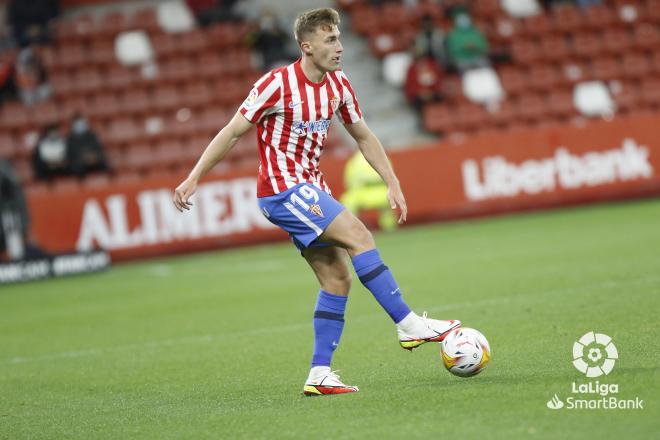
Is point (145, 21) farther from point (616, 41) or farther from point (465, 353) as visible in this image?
point (465, 353)

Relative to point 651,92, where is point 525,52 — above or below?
above

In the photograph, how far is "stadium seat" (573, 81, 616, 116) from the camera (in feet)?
68.4

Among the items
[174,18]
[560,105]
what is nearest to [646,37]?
[560,105]

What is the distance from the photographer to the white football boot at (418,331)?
623cm

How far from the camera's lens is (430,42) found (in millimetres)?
20562

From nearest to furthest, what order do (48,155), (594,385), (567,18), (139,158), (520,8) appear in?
(594,385) < (48,155) < (139,158) < (567,18) < (520,8)

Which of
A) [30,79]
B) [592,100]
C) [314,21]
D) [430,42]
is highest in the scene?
[30,79]

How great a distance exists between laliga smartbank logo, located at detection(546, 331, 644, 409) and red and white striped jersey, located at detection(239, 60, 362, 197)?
1710 mm

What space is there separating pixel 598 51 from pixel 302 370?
54.0 feet

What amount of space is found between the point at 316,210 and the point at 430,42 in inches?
582

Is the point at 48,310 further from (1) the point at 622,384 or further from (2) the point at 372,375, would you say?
(1) the point at 622,384

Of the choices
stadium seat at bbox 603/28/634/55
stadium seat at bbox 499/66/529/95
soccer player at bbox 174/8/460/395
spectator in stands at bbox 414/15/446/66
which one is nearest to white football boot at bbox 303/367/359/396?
soccer player at bbox 174/8/460/395

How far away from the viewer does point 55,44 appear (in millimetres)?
20891

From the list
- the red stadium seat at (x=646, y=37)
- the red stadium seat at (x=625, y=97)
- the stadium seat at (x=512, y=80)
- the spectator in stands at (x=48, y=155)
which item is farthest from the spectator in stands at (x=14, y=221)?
the red stadium seat at (x=646, y=37)
